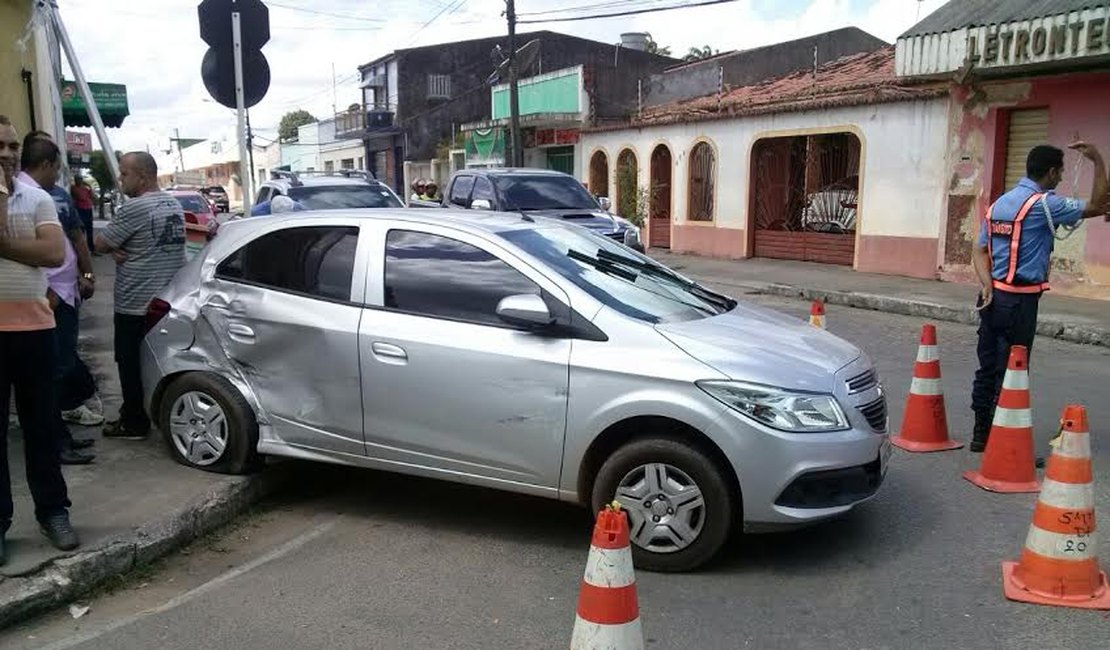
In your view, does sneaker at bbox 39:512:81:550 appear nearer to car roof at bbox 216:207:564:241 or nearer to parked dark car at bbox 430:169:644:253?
car roof at bbox 216:207:564:241

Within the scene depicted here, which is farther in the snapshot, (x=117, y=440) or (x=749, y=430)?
(x=117, y=440)

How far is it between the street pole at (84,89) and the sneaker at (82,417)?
155 cm

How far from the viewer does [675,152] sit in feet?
69.8

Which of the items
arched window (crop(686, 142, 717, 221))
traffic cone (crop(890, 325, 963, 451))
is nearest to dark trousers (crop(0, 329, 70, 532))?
traffic cone (crop(890, 325, 963, 451))

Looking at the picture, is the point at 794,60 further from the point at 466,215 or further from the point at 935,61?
the point at 466,215

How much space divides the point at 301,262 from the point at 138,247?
4.06ft

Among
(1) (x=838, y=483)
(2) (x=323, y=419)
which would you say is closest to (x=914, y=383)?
(1) (x=838, y=483)

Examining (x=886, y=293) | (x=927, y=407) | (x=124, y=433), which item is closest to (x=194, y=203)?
(x=886, y=293)

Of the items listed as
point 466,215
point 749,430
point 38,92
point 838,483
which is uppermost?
point 38,92

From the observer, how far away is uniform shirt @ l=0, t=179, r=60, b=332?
3609 millimetres

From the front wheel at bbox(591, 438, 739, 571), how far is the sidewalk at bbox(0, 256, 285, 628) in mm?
2041

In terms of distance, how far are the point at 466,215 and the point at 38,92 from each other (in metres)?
5.46

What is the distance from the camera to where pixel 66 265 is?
5.11 metres

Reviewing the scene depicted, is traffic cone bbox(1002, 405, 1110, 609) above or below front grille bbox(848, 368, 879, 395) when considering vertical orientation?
below
